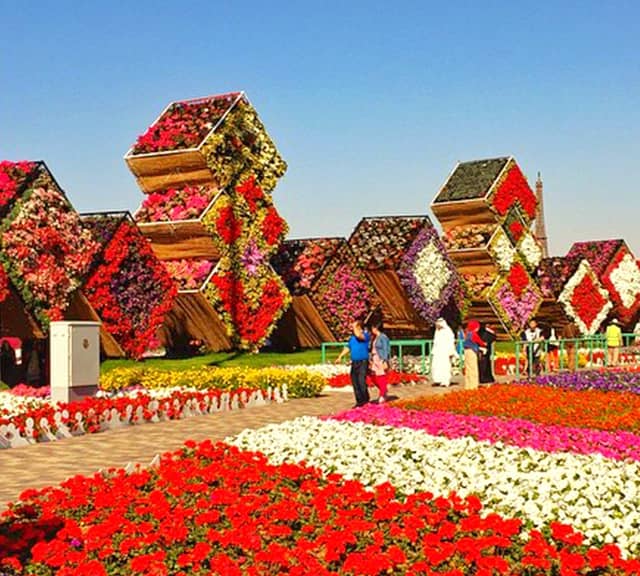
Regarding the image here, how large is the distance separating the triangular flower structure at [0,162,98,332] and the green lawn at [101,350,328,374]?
247cm

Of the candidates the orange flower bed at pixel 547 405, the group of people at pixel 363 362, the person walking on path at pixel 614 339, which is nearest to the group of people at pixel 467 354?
the orange flower bed at pixel 547 405

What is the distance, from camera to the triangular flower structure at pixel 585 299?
45719mm

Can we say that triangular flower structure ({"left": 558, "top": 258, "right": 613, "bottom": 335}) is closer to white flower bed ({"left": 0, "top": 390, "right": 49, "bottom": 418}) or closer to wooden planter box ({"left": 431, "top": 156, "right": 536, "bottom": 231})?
wooden planter box ({"left": 431, "top": 156, "right": 536, "bottom": 231})

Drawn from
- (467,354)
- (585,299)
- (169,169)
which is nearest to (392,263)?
(169,169)

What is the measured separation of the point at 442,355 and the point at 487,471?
13.4 m

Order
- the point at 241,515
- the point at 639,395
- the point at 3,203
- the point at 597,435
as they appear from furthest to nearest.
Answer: the point at 3,203 → the point at 639,395 → the point at 597,435 → the point at 241,515

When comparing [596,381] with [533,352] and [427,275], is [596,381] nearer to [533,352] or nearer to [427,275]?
[533,352]

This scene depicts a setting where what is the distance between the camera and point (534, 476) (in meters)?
9.26

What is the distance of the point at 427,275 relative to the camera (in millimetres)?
35562

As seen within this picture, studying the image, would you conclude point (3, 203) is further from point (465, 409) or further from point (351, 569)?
point (351, 569)

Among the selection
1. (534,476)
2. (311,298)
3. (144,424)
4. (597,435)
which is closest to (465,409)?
(597,435)

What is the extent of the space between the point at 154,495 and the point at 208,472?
120 cm

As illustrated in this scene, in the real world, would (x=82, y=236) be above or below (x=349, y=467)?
above

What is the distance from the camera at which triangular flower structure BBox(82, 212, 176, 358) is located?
26.2m
